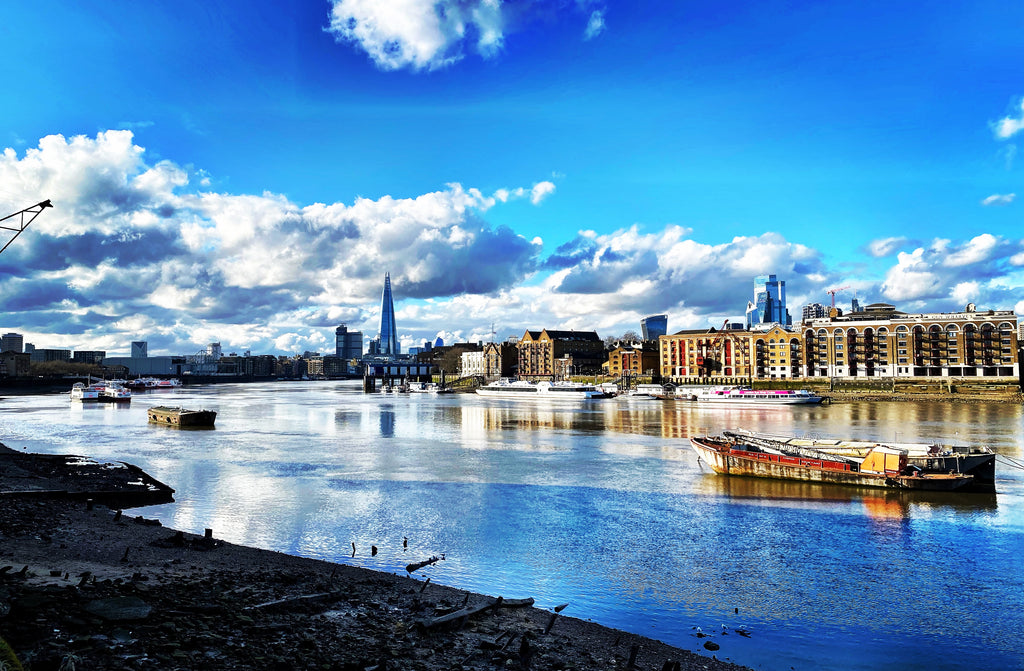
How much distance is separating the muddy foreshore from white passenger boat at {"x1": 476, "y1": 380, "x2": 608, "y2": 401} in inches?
4882

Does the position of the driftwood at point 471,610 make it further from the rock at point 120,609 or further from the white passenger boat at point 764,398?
the white passenger boat at point 764,398

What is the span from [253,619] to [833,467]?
33222 millimetres

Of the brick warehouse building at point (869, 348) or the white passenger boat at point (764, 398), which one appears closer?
the white passenger boat at point (764, 398)

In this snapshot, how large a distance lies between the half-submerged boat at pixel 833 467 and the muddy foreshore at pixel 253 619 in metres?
24.3

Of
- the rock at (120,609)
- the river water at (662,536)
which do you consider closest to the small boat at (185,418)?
the river water at (662,536)

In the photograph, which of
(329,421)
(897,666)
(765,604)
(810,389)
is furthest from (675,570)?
(810,389)

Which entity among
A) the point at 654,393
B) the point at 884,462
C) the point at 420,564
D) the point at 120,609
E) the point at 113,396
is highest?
the point at 120,609

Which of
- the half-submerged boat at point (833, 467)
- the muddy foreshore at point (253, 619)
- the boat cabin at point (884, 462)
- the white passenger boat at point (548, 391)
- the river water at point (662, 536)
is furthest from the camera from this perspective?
the white passenger boat at point (548, 391)

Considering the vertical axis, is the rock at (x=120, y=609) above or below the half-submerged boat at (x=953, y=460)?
above

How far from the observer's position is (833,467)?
36.0m

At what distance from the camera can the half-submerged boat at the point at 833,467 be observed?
109 ft

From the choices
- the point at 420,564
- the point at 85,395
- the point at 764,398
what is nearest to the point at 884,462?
the point at 420,564

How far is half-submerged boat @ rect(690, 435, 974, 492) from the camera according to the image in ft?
109

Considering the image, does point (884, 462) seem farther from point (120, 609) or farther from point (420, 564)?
point (120, 609)
